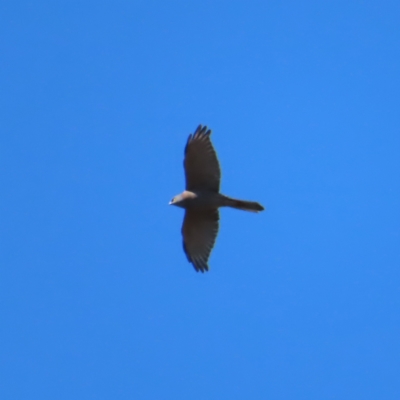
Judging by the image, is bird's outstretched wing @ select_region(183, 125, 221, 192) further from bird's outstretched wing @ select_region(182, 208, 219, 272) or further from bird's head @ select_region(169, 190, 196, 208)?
bird's outstretched wing @ select_region(182, 208, 219, 272)

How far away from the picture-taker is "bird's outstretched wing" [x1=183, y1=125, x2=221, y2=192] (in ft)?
71.5

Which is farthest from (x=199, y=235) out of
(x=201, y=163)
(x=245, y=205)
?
(x=201, y=163)

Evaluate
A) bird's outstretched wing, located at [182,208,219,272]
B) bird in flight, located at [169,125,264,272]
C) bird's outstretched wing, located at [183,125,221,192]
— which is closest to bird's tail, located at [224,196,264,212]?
bird in flight, located at [169,125,264,272]

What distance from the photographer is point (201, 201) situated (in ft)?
72.4

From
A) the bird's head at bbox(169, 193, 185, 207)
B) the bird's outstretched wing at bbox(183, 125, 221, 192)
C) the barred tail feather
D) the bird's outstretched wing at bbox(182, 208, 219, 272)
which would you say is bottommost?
the bird's outstretched wing at bbox(182, 208, 219, 272)

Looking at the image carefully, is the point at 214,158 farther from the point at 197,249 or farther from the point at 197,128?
the point at 197,249

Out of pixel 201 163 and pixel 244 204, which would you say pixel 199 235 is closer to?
pixel 244 204

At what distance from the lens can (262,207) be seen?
2197 centimetres

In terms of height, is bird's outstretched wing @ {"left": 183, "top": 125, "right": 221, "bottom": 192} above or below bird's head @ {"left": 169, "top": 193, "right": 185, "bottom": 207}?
above

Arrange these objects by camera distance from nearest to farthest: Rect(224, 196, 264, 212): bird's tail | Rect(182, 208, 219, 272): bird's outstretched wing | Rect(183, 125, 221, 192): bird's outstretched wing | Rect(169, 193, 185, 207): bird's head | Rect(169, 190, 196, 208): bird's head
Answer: Rect(183, 125, 221, 192): bird's outstretched wing < Rect(224, 196, 264, 212): bird's tail < Rect(169, 190, 196, 208): bird's head < Rect(169, 193, 185, 207): bird's head < Rect(182, 208, 219, 272): bird's outstretched wing

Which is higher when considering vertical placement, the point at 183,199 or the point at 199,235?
the point at 183,199

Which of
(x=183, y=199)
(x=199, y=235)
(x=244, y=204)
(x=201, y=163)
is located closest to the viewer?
(x=201, y=163)

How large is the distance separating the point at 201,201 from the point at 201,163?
82 cm

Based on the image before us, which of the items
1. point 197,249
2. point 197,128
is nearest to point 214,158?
point 197,128
